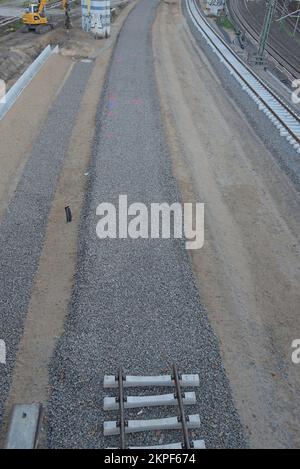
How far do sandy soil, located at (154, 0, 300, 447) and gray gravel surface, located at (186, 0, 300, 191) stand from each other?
14.1 inches

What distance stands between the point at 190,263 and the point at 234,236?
2358 mm

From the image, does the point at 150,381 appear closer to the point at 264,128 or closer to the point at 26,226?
the point at 26,226

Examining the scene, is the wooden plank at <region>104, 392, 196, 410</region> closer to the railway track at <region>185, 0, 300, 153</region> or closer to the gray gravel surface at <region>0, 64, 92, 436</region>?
the gray gravel surface at <region>0, 64, 92, 436</region>

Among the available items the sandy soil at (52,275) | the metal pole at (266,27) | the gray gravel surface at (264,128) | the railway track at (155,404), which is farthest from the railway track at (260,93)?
the railway track at (155,404)

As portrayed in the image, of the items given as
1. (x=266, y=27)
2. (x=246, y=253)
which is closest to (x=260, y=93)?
(x=266, y=27)

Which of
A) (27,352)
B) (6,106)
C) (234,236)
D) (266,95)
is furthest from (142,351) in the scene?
(266,95)

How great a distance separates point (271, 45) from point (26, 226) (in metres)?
36.7

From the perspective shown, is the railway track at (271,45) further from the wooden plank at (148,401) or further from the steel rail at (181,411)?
the wooden plank at (148,401)

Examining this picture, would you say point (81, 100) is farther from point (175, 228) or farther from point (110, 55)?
point (175, 228)

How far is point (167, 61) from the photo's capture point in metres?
30.1

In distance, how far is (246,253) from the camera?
12469mm

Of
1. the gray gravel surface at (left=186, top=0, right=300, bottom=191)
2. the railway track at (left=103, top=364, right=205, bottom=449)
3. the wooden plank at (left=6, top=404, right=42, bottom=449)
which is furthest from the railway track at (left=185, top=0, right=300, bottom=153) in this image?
the wooden plank at (left=6, top=404, right=42, bottom=449)

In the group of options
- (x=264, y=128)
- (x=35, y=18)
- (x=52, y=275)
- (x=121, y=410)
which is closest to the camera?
(x=121, y=410)

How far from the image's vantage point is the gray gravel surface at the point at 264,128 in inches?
650
